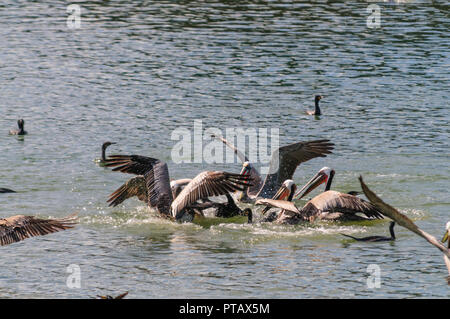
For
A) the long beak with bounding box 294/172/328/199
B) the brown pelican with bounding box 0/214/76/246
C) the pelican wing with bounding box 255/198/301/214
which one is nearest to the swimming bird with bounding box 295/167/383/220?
the pelican wing with bounding box 255/198/301/214

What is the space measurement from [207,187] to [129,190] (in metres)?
2.06

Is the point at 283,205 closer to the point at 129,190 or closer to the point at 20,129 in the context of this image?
the point at 129,190

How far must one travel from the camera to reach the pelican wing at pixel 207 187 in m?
16.8

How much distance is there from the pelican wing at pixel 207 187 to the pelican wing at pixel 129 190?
1.33m

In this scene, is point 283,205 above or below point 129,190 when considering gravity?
above

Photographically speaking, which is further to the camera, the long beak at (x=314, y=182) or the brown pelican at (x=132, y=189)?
the long beak at (x=314, y=182)

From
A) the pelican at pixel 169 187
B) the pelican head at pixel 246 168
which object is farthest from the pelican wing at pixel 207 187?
the pelican head at pixel 246 168

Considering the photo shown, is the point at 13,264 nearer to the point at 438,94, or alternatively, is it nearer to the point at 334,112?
the point at 334,112

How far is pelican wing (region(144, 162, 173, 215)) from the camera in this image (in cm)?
1755

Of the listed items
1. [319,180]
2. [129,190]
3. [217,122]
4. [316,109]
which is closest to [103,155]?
[129,190]

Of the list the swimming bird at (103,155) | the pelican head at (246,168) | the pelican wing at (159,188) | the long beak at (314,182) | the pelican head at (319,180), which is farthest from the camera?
the swimming bird at (103,155)

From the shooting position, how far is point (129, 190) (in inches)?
719

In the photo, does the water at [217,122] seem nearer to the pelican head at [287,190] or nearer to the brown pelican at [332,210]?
the brown pelican at [332,210]

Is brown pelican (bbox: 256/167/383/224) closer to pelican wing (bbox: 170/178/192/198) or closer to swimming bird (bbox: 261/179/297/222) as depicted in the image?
swimming bird (bbox: 261/179/297/222)
